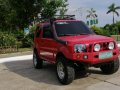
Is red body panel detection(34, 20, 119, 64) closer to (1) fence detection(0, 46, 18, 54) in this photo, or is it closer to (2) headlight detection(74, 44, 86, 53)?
(2) headlight detection(74, 44, 86, 53)

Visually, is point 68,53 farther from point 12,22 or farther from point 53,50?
point 12,22

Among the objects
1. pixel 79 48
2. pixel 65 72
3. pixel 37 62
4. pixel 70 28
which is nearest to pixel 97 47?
pixel 79 48

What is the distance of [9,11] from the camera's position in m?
28.2

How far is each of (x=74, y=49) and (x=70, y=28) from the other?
5.98 feet

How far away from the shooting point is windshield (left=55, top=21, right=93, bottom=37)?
33.2ft

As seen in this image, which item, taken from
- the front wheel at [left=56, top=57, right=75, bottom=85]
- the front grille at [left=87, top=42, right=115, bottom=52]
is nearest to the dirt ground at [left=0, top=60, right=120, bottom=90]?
the front wheel at [left=56, top=57, right=75, bottom=85]

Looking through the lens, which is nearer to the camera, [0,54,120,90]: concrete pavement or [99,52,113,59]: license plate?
[0,54,120,90]: concrete pavement

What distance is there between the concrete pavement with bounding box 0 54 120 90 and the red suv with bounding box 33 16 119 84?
0.32m

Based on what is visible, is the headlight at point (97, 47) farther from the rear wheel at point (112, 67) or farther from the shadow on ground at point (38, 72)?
the shadow on ground at point (38, 72)

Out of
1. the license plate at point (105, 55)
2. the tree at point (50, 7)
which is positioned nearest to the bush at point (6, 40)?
the tree at point (50, 7)

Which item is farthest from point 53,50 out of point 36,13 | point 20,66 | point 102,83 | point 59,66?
point 36,13

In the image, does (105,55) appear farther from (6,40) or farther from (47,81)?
(6,40)

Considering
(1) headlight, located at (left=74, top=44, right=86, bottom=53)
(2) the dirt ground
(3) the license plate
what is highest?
(1) headlight, located at (left=74, top=44, right=86, bottom=53)

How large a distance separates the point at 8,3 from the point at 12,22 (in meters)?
2.20
